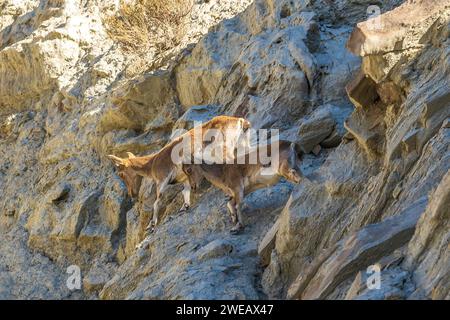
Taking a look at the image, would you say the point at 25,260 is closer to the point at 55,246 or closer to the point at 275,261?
the point at 55,246

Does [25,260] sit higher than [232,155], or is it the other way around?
[232,155]

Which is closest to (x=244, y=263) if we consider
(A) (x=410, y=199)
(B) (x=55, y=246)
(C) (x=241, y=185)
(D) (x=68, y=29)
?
(C) (x=241, y=185)

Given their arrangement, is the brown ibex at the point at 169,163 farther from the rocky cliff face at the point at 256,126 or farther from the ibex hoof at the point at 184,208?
the rocky cliff face at the point at 256,126

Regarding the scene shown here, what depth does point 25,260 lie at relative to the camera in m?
15.3

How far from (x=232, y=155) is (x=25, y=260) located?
4.90 metres

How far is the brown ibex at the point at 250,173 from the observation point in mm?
10586

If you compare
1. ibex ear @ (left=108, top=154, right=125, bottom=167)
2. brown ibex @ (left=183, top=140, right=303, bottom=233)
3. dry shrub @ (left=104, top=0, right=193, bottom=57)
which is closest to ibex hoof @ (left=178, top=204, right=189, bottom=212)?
brown ibex @ (left=183, top=140, right=303, bottom=233)

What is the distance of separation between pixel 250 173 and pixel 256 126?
77.3 inches

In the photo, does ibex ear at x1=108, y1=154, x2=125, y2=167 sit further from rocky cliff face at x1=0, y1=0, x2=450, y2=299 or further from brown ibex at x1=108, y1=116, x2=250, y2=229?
rocky cliff face at x1=0, y1=0, x2=450, y2=299

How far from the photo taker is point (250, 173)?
36.3 feet

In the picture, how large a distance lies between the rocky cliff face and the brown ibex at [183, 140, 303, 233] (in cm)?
37

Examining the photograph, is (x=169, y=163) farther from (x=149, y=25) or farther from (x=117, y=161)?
(x=149, y=25)

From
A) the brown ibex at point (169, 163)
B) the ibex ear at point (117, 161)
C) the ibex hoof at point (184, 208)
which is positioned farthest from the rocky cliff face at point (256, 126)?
the ibex ear at point (117, 161)

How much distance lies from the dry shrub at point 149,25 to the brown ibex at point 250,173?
5.88m
